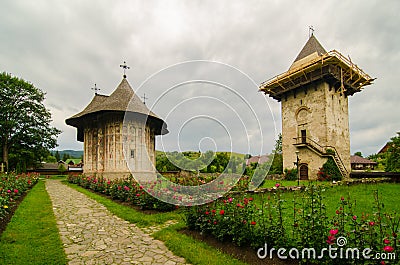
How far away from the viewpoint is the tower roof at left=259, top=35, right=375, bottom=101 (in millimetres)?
15594

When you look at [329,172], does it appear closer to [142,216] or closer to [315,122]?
[315,122]

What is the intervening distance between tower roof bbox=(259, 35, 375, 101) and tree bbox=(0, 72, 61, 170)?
963 inches

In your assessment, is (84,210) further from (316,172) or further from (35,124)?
(35,124)

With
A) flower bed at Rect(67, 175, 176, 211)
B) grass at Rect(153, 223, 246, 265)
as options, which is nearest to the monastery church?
A: flower bed at Rect(67, 175, 176, 211)

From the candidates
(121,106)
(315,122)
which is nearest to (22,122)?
(121,106)

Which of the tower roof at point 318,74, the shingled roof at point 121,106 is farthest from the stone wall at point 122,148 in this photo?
the tower roof at point 318,74

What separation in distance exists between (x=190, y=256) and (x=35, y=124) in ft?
95.7

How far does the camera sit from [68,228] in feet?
16.0

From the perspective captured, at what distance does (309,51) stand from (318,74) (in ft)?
11.6

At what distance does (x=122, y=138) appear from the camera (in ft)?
47.6

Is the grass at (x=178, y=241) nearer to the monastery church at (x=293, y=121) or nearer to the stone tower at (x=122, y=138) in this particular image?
the monastery church at (x=293, y=121)

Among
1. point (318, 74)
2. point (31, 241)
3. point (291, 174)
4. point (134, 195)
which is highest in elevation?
point (318, 74)

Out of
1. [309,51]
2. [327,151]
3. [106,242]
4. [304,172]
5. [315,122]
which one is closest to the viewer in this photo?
[106,242]

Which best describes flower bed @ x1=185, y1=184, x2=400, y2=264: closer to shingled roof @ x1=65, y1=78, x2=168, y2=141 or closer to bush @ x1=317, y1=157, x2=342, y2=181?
shingled roof @ x1=65, y1=78, x2=168, y2=141
